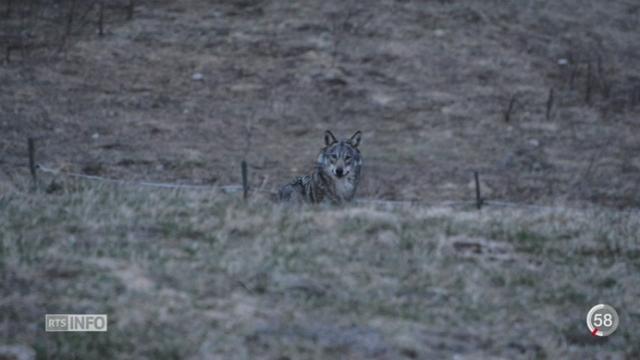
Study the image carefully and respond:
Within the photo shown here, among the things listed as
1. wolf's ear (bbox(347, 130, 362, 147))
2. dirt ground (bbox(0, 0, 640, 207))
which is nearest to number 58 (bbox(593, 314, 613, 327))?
wolf's ear (bbox(347, 130, 362, 147))

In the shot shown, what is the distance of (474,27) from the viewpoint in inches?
1436

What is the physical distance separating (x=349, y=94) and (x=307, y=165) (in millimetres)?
5995

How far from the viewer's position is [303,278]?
1177 cm

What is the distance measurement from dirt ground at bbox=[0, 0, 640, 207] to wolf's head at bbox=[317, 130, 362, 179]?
16.7 feet

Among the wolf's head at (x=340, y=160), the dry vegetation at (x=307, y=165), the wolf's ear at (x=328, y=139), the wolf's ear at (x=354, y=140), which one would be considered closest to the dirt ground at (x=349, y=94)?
the dry vegetation at (x=307, y=165)

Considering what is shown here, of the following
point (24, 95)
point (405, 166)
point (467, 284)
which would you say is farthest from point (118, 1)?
point (467, 284)

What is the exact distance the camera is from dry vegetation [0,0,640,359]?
34.4 ft

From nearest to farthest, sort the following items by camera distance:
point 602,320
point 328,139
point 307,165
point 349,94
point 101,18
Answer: point 602,320 < point 328,139 < point 307,165 < point 349,94 < point 101,18

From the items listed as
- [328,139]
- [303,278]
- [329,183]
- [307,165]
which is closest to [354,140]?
[328,139]

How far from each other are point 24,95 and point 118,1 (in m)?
9.93

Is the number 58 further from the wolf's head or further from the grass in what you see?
the wolf's head

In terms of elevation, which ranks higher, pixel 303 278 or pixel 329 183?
pixel 329 183

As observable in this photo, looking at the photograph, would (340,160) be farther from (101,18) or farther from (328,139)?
(101,18)

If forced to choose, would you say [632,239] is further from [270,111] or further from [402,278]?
[270,111]
